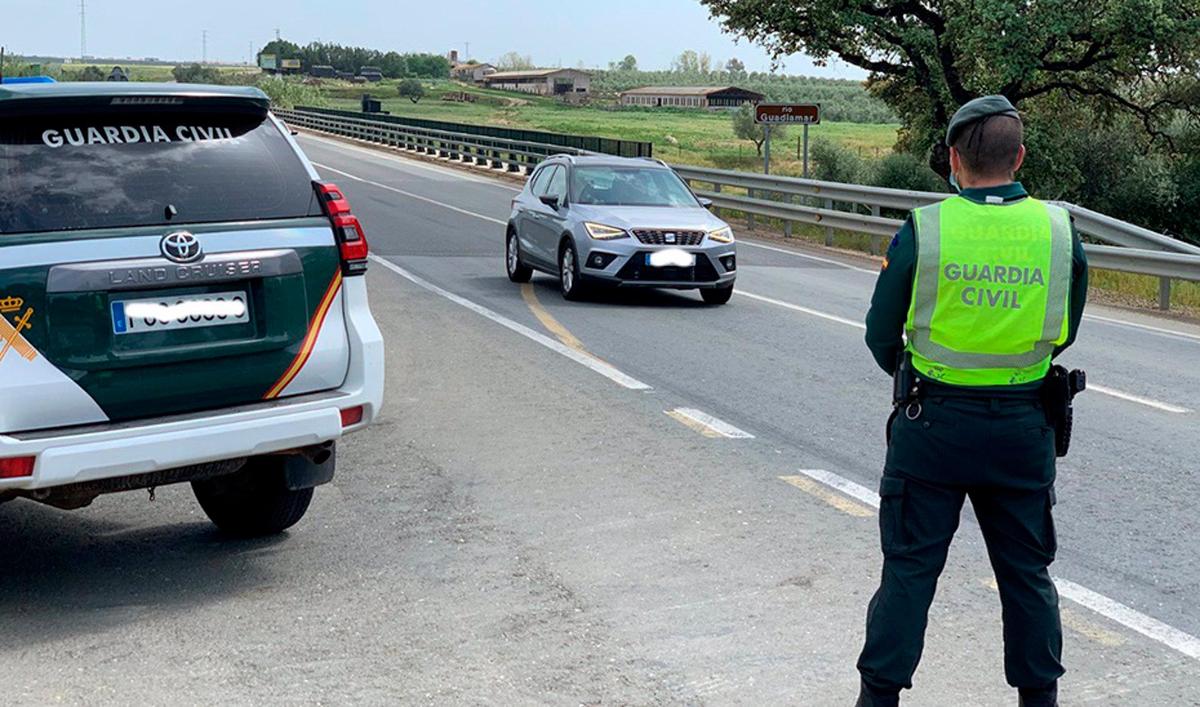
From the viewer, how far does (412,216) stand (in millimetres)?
26266

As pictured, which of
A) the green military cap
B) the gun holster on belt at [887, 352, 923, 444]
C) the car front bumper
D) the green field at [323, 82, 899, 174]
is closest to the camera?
the green military cap

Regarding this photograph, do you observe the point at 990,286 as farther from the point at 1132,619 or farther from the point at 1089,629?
the point at 1132,619

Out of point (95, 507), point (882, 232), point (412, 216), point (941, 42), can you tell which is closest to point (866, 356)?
point (95, 507)

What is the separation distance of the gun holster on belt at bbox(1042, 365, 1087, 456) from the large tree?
88.2 ft

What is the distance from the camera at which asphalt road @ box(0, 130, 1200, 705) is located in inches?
189

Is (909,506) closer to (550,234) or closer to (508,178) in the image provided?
(550,234)

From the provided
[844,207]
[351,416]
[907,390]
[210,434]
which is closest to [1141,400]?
[351,416]

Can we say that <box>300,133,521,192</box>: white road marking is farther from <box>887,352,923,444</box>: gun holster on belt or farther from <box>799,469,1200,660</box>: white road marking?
<box>887,352,923,444</box>: gun holster on belt

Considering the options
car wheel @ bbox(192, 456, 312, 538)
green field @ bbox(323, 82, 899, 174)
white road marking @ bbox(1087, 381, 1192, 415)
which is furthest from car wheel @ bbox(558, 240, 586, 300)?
green field @ bbox(323, 82, 899, 174)

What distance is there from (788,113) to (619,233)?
13.9 meters

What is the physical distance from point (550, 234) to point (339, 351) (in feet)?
32.6

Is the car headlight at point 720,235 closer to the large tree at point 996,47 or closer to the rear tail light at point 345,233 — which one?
the rear tail light at point 345,233

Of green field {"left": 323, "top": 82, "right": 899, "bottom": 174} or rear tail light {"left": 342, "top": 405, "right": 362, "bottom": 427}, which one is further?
green field {"left": 323, "top": 82, "right": 899, "bottom": 174}

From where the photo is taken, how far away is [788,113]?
27875mm
